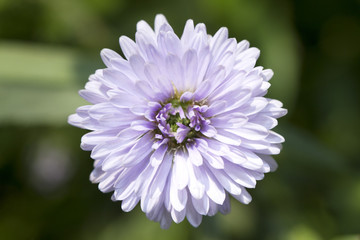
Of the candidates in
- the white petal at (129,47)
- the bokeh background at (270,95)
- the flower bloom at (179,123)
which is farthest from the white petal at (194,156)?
the bokeh background at (270,95)

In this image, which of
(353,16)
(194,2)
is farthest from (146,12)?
(353,16)

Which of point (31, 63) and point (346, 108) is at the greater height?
point (31, 63)

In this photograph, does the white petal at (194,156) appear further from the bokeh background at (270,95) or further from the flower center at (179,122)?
the bokeh background at (270,95)

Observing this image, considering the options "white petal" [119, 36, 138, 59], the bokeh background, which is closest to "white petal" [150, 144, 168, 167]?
"white petal" [119, 36, 138, 59]

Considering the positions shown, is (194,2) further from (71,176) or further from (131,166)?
(131,166)

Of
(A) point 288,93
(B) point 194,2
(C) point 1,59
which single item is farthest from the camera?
(B) point 194,2

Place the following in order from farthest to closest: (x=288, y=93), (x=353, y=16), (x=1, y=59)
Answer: (x=353, y=16) < (x=288, y=93) < (x=1, y=59)

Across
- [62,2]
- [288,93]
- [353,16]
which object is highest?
[62,2]
